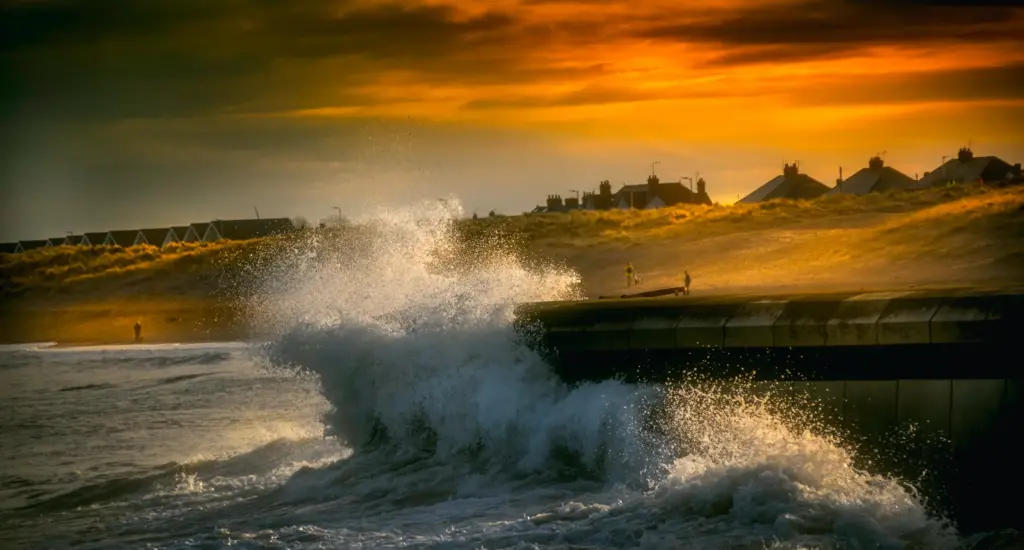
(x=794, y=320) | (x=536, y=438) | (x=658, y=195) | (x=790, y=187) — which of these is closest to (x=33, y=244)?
(x=658, y=195)

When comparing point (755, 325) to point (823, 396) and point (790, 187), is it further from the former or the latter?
point (790, 187)

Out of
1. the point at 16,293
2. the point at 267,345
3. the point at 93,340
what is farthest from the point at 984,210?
the point at 16,293

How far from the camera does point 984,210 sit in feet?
121

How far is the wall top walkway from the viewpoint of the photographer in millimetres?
7859

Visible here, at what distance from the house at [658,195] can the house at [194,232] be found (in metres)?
39.0

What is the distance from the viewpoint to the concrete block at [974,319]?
7742mm

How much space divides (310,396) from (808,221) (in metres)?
33.9

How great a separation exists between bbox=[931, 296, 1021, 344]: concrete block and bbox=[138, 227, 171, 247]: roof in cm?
11095

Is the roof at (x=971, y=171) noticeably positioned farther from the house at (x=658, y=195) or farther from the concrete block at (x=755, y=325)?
the concrete block at (x=755, y=325)

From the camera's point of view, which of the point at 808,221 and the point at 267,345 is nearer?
the point at 267,345

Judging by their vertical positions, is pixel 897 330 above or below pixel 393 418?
above

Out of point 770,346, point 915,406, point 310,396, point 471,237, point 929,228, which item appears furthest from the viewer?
point 471,237

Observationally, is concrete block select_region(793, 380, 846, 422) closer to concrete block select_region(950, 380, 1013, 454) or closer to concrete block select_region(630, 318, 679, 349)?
concrete block select_region(950, 380, 1013, 454)

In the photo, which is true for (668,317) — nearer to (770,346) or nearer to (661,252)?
(770,346)
